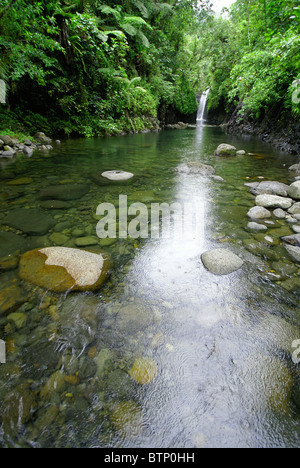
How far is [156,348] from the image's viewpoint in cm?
128

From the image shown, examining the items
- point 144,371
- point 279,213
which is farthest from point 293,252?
point 144,371

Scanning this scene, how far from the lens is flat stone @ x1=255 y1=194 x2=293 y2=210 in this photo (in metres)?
3.09

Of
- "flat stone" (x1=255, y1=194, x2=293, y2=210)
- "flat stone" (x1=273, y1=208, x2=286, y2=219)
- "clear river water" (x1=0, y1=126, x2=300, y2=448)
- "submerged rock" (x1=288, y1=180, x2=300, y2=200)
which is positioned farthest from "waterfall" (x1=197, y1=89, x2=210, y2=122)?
"clear river water" (x1=0, y1=126, x2=300, y2=448)

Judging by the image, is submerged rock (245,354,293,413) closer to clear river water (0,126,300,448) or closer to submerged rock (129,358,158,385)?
clear river water (0,126,300,448)

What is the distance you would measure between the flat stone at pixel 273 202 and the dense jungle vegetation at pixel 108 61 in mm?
2751

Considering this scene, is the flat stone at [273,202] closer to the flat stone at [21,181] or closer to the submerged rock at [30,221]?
the submerged rock at [30,221]

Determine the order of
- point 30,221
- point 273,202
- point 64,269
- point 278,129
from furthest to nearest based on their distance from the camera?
point 278,129
point 273,202
point 30,221
point 64,269

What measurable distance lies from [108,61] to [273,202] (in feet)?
38.2

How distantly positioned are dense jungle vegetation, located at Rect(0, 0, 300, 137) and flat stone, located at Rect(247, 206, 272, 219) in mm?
2996

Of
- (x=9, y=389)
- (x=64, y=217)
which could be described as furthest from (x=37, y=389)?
(x=64, y=217)

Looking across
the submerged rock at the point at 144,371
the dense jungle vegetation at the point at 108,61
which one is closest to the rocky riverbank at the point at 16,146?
the dense jungle vegetation at the point at 108,61

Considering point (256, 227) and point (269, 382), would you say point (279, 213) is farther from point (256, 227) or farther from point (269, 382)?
point (269, 382)

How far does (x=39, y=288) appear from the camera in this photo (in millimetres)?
1620

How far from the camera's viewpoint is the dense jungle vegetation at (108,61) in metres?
5.42
